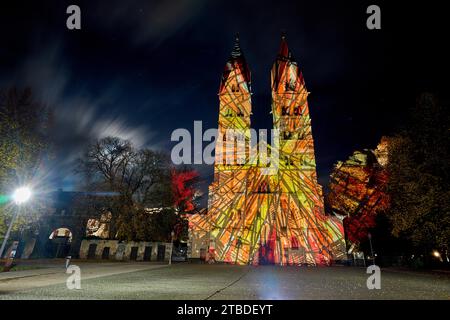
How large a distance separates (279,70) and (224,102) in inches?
383

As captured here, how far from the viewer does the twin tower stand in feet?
94.0

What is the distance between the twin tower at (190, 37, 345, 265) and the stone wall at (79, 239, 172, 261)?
5548mm

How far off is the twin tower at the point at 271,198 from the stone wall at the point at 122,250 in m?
5.55

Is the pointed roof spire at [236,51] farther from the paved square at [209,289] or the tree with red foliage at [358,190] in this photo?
the paved square at [209,289]

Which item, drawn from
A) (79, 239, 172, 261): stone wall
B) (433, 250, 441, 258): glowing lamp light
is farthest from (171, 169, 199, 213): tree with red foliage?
(433, 250, 441, 258): glowing lamp light

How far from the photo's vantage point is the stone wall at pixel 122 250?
24891 mm

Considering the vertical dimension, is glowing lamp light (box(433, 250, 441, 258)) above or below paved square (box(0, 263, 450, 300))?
above

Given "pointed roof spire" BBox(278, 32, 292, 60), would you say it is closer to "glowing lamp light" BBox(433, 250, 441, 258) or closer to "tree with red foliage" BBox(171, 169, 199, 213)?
"tree with red foliage" BBox(171, 169, 199, 213)

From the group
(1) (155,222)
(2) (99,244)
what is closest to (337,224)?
(1) (155,222)

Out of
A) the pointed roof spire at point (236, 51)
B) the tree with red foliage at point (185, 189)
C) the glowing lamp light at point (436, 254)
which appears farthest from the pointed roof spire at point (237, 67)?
the glowing lamp light at point (436, 254)

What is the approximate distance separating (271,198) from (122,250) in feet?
56.5

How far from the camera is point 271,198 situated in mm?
31016
